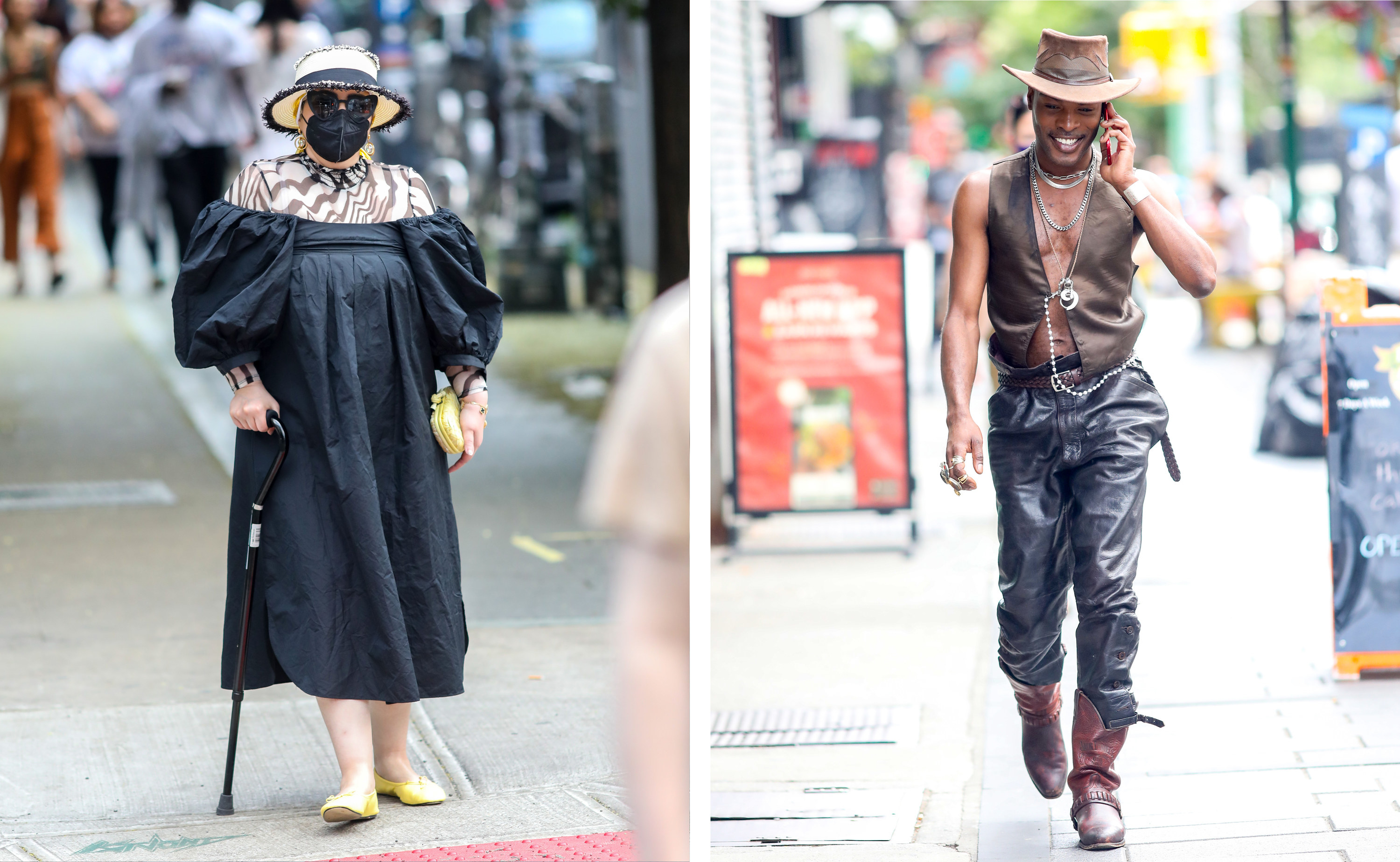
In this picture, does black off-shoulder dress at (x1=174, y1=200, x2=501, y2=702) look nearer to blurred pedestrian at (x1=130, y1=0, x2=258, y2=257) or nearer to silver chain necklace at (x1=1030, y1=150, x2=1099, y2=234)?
silver chain necklace at (x1=1030, y1=150, x2=1099, y2=234)

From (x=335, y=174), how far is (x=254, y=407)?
67 centimetres

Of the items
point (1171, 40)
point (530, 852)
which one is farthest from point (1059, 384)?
point (1171, 40)

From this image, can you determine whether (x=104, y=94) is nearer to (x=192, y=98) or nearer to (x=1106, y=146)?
(x=192, y=98)

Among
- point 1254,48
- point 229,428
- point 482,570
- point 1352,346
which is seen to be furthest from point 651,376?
point 1254,48

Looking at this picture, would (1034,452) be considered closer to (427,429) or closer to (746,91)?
(427,429)

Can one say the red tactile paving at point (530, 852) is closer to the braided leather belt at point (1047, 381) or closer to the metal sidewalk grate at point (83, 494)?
the braided leather belt at point (1047, 381)

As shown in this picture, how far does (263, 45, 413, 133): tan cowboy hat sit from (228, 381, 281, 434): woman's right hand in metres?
0.73

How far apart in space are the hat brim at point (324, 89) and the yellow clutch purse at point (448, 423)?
77 cm

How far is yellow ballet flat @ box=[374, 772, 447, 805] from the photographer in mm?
4910

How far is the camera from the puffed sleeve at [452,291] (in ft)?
15.5

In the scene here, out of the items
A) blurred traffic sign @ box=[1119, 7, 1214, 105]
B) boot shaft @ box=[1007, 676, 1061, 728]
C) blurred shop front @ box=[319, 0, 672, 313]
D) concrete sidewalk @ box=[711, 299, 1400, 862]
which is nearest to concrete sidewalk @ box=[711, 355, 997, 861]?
concrete sidewalk @ box=[711, 299, 1400, 862]

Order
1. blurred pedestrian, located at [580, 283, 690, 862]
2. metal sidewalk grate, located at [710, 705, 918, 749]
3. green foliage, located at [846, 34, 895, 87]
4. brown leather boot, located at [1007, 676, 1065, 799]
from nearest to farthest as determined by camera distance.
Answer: blurred pedestrian, located at [580, 283, 690, 862], brown leather boot, located at [1007, 676, 1065, 799], metal sidewalk grate, located at [710, 705, 918, 749], green foliage, located at [846, 34, 895, 87]

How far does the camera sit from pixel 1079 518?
4.62 meters

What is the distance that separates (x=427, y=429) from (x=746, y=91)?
20.7 ft
